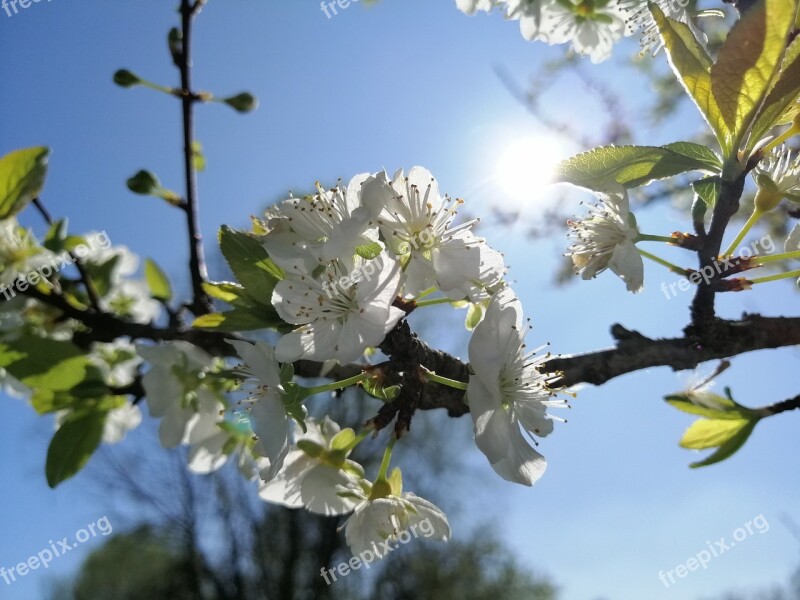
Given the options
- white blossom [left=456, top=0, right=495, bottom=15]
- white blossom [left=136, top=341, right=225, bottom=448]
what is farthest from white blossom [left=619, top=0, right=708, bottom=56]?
white blossom [left=136, top=341, right=225, bottom=448]

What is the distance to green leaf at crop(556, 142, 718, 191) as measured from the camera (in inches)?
21.9

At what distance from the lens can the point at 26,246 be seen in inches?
42.2

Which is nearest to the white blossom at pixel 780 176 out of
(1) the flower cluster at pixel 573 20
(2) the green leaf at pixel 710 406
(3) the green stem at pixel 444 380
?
(2) the green leaf at pixel 710 406

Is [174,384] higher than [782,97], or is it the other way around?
[174,384]

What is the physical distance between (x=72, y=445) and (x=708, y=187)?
0.89 metres

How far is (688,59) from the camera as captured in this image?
0.53 metres

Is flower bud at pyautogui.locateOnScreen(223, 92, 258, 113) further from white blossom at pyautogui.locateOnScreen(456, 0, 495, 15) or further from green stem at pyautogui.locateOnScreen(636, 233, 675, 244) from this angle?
green stem at pyautogui.locateOnScreen(636, 233, 675, 244)

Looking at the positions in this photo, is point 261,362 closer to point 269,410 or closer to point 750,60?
point 269,410

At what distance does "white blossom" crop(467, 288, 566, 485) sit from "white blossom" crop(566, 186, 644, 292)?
0.40 ft

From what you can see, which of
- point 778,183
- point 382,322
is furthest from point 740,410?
point 382,322

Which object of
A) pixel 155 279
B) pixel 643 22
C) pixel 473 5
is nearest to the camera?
pixel 643 22

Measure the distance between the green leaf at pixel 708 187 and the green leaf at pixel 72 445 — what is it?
86 centimetres

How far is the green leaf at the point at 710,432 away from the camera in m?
0.75

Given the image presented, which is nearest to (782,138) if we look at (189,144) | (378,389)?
(378,389)
